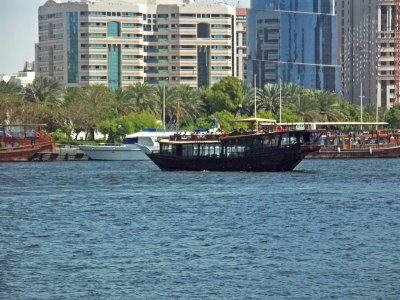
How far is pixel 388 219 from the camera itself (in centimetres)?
7894

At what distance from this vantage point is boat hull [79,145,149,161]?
181000mm

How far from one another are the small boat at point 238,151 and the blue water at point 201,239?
14053 millimetres

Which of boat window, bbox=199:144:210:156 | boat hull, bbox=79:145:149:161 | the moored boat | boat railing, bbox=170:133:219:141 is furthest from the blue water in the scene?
the moored boat

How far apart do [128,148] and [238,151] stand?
47.3 metres

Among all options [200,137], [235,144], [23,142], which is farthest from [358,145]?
[235,144]

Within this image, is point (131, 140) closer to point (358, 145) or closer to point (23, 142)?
point (23, 142)

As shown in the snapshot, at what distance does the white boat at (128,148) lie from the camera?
585ft

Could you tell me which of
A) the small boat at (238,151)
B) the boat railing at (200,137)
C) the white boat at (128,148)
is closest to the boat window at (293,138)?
the small boat at (238,151)

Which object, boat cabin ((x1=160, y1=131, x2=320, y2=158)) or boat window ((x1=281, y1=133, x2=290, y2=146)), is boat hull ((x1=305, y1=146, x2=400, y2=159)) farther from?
boat window ((x1=281, y1=133, x2=290, y2=146))

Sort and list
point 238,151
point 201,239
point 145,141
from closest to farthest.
Answer: point 201,239 < point 238,151 < point 145,141

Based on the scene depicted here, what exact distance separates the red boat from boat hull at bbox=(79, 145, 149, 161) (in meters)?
5.19

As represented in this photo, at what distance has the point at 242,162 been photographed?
13512 centimetres

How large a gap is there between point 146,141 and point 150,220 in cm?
9936

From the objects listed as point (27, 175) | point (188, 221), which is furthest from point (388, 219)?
point (27, 175)
